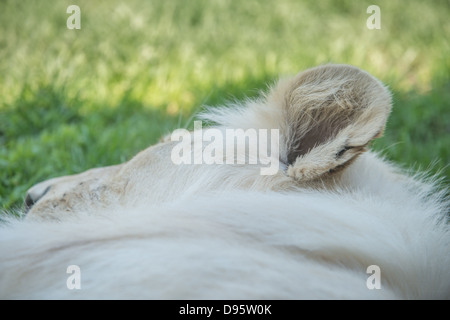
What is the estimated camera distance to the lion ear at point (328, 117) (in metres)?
1.95

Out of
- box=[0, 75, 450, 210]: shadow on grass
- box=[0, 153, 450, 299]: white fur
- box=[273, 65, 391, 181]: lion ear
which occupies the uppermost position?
box=[0, 75, 450, 210]: shadow on grass

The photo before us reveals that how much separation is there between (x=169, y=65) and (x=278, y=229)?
395 cm

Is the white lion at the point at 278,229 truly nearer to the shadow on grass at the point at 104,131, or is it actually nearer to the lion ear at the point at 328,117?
the lion ear at the point at 328,117

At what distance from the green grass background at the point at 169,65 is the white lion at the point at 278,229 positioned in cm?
163

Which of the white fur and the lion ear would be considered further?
the lion ear

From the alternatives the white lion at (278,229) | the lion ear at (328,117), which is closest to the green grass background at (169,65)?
the white lion at (278,229)

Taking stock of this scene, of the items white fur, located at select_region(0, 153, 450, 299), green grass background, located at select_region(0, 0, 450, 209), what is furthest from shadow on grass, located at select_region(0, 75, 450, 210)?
white fur, located at select_region(0, 153, 450, 299)

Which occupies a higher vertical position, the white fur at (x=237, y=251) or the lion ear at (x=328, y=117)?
the lion ear at (x=328, y=117)

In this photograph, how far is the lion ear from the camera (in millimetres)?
1952

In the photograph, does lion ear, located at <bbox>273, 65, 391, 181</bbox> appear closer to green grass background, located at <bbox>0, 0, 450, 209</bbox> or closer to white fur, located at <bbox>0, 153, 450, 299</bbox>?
white fur, located at <bbox>0, 153, 450, 299</bbox>

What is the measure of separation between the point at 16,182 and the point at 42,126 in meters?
1.07

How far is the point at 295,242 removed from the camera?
1670 millimetres

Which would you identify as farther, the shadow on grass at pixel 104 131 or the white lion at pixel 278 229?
the shadow on grass at pixel 104 131

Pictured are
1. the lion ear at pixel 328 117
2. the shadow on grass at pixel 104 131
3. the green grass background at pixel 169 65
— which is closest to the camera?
the lion ear at pixel 328 117
